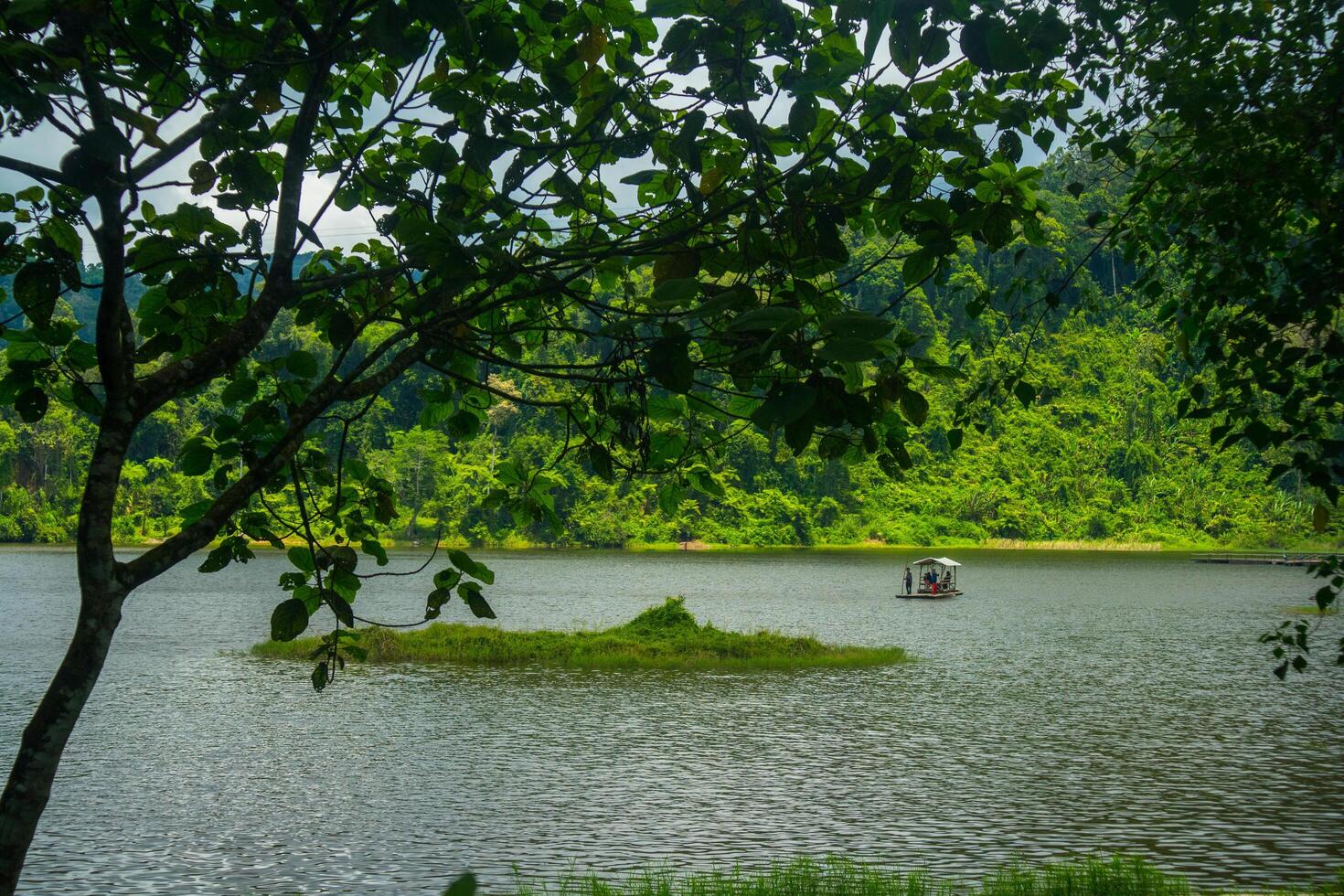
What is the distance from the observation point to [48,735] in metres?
2.78

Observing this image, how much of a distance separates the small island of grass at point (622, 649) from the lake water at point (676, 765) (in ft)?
3.37

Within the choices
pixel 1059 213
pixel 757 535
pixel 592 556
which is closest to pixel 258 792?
pixel 592 556

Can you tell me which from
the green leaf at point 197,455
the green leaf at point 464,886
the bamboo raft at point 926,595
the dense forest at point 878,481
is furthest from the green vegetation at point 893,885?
the dense forest at point 878,481

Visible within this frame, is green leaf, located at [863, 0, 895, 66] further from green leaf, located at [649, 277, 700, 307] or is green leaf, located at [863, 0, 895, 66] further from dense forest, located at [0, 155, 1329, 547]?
dense forest, located at [0, 155, 1329, 547]

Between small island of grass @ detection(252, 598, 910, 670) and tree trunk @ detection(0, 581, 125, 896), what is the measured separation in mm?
23126

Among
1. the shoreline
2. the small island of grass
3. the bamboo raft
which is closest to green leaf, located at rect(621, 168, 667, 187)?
the small island of grass

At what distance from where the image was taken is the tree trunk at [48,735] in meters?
2.73

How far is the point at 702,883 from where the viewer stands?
934 centimetres

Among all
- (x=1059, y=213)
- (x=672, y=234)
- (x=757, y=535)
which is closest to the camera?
(x=672, y=234)

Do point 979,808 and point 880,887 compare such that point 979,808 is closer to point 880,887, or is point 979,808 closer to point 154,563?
point 880,887

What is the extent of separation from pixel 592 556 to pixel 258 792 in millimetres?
67327

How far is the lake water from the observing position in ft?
40.7

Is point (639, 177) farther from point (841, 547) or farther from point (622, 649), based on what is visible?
point (841, 547)

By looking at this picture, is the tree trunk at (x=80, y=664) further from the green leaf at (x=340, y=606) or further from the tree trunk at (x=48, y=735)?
the green leaf at (x=340, y=606)
